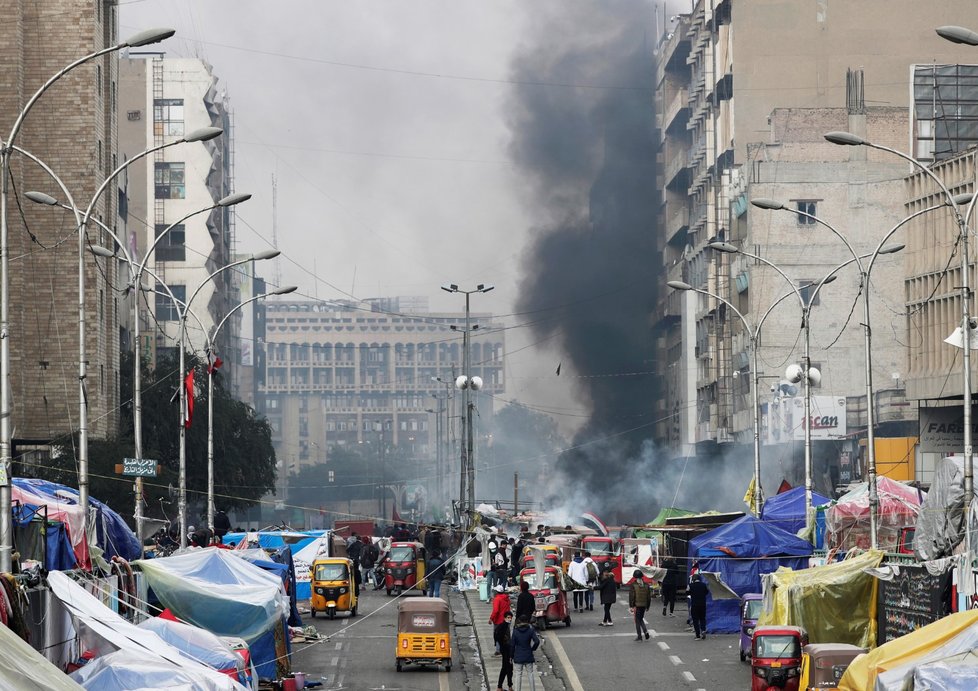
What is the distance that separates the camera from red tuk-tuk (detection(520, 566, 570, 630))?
4116cm

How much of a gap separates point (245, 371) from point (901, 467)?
90525 millimetres

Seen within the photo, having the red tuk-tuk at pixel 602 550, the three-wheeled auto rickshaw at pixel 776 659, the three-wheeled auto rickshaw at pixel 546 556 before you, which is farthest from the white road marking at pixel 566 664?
the red tuk-tuk at pixel 602 550

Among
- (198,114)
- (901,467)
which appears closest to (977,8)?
(901,467)

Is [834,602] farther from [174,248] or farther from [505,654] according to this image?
[174,248]

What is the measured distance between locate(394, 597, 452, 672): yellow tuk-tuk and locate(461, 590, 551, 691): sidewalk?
3.29 ft

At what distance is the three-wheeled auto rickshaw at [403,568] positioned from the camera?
54.2m

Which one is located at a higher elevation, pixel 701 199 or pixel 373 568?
pixel 701 199

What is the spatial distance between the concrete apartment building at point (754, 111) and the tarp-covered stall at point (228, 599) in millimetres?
59116

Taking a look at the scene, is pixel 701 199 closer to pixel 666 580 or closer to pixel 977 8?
pixel 977 8

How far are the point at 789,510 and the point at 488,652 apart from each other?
777 inches

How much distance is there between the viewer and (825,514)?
4809 centimetres

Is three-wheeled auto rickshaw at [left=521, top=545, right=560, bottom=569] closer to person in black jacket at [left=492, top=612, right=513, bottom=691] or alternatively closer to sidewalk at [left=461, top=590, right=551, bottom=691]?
sidewalk at [left=461, top=590, right=551, bottom=691]

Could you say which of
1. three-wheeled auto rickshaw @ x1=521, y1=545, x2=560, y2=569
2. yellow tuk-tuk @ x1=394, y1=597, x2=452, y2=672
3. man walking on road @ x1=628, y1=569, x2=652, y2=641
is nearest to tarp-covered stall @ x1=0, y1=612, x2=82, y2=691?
yellow tuk-tuk @ x1=394, y1=597, x2=452, y2=672

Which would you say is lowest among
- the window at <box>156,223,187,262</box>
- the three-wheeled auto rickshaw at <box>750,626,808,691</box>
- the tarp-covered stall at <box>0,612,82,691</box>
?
the three-wheeled auto rickshaw at <box>750,626,808,691</box>
